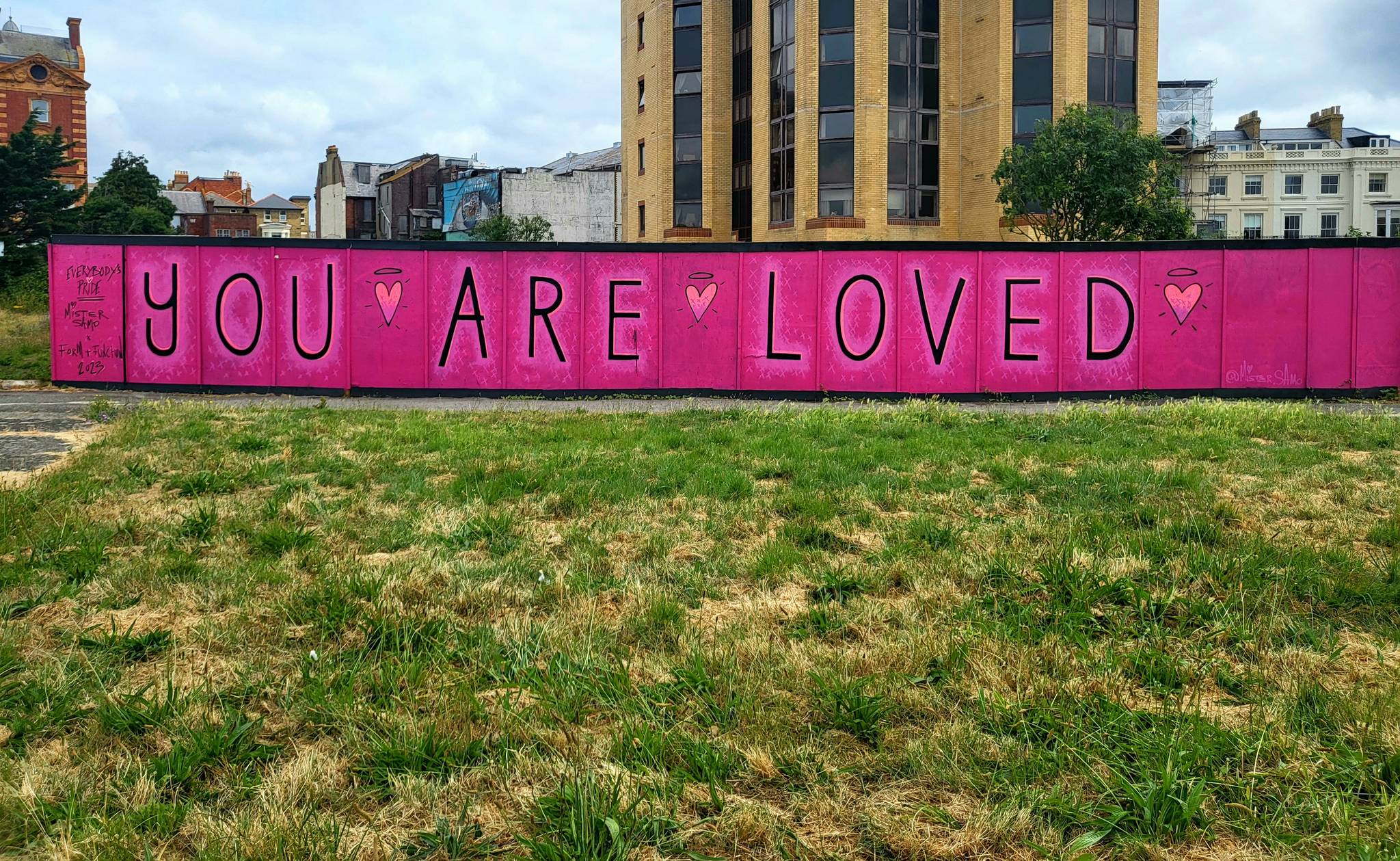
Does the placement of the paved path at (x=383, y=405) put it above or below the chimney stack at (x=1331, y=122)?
below

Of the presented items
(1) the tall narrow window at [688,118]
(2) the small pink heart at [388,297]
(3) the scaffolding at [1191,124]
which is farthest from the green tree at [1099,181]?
(3) the scaffolding at [1191,124]

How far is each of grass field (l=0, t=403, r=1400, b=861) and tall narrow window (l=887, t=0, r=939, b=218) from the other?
31.9 m

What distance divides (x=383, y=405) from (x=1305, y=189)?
8134cm

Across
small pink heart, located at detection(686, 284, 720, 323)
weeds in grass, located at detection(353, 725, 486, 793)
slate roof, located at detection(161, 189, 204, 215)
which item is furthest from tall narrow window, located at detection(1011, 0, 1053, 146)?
slate roof, located at detection(161, 189, 204, 215)

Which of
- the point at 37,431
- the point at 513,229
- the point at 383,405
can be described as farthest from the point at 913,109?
the point at 513,229

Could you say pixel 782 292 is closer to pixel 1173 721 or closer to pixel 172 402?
pixel 172 402

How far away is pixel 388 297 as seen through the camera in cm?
1720

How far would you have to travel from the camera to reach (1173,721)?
3627 millimetres

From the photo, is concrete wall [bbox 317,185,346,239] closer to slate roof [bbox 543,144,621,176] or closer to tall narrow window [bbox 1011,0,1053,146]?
slate roof [bbox 543,144,621,176]

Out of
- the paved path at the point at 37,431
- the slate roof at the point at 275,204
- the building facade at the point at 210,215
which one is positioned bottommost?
the paved path at the point at 37,431

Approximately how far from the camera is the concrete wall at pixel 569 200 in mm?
73438

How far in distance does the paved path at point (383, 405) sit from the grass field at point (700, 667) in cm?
439

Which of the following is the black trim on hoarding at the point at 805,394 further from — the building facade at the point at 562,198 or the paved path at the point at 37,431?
the building facade at the point at 562,198

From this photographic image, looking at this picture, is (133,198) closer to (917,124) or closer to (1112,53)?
(917,124)
